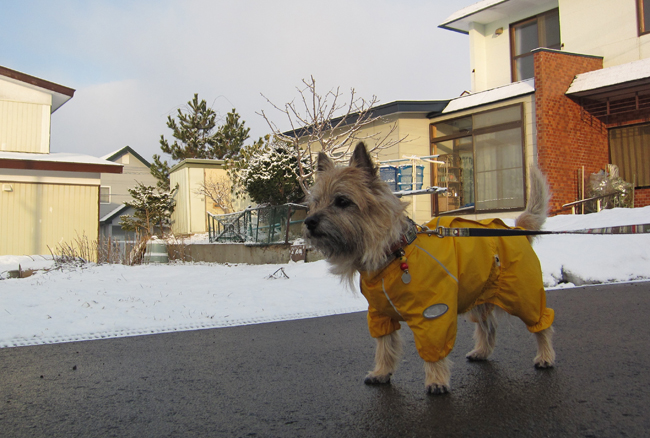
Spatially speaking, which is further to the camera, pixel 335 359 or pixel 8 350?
pixel 8 350

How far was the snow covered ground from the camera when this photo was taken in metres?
5.62

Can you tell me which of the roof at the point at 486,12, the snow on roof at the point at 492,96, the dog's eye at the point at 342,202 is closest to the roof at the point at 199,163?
the snow on roof at the point at 492,96

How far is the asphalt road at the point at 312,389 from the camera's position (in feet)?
8.20

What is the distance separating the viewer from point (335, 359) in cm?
393

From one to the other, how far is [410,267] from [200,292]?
585 centimetres

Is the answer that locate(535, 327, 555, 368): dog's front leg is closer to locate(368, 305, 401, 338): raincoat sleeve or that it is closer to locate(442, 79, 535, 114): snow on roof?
locate(368, 305, 401, 338): raincoat sleeve

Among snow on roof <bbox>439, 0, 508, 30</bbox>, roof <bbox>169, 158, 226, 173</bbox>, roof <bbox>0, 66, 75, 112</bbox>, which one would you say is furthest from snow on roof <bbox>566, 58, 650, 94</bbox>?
roof <bbox>0, 66, 75, 112</bbox>

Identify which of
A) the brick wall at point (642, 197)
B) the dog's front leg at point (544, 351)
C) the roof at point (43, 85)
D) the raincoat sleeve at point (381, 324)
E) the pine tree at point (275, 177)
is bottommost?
the dog's front leg at point (544, 351)

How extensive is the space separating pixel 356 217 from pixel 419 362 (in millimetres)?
1355

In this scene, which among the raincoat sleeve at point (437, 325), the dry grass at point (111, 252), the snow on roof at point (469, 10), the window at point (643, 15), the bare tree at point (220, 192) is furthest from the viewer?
the bare tree at point (220, 192)

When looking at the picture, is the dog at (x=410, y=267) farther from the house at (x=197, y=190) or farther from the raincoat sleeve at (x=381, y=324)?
the house at (x=197, y=190)

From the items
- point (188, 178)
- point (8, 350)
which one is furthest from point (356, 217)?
point (188, 178)

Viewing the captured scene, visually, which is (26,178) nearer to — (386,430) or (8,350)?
(8,350)

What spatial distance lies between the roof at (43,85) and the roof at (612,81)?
17814 mm
